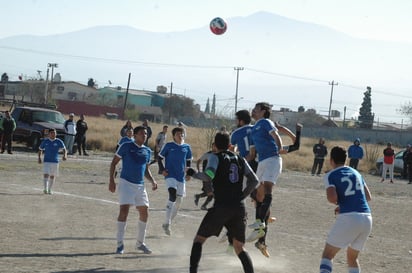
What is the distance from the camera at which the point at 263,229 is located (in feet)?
35.9

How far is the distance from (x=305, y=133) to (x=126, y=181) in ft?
253

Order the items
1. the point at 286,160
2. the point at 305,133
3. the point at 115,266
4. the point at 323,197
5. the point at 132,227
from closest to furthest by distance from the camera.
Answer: the point at 115,266, the point at 132,227, the point at 323,197, the point at 286,160, the point at 305,133

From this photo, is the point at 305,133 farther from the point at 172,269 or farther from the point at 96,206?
the point at 172,269

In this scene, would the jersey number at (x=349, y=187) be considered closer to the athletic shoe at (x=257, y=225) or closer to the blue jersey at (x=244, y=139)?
the athletic shoe at (x=257, y=225)

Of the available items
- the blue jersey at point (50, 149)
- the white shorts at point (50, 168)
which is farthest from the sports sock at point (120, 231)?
the blue jersey at point (50, 149)

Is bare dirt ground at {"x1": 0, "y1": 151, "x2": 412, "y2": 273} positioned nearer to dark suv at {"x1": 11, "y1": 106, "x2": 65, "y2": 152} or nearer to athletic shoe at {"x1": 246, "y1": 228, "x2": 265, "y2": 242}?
athletic shoe at {"x1": 246, "y1": 228, "x2": 265, "y2": 242}

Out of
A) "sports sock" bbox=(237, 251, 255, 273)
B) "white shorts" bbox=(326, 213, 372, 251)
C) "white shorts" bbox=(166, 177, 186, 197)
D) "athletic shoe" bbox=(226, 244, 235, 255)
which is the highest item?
"white shorts" bbox=(326, 213, 372, 251)

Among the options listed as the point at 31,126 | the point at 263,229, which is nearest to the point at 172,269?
the point at 263,229

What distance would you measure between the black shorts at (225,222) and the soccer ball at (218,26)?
13.8 metres

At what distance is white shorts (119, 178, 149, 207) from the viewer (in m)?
11.4

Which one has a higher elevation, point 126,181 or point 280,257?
point 126,181

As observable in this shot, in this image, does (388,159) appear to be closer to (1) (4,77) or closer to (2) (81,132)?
(2) (81,132)

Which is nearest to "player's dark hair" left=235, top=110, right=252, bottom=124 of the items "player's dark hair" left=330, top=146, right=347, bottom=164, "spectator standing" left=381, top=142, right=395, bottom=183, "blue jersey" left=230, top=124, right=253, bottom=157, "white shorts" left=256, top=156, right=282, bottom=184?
"blue jersey" left=230, top=124, right=253, bottom=157

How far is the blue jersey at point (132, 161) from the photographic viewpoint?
11.4 metres
